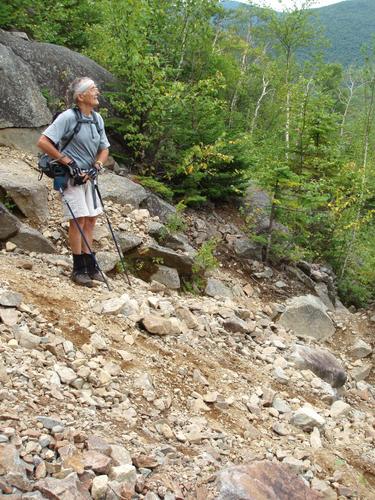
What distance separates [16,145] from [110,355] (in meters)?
5.77

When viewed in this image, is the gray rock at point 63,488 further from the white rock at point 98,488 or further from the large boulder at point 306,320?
the large boulder at point 306,320

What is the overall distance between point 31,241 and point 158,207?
3609 millimetres

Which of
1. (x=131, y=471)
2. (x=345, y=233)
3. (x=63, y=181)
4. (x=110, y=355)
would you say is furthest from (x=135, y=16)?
(x=131, y=471)

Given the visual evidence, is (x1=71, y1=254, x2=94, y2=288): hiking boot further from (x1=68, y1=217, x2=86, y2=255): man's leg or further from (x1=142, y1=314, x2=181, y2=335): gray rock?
(x1=142, y1=314, x2=181, y2=335): gray rock

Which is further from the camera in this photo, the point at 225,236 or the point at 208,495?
the point at 225,236

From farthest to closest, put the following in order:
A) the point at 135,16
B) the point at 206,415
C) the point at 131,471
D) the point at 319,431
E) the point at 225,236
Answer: the point at 225,236
the point at 135,16
the point at 319,431
the point at 206,415
the point at 131,471

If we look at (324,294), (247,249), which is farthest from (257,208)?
(324,294)

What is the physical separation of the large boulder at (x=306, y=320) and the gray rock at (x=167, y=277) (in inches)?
86.4

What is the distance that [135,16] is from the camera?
10.3m

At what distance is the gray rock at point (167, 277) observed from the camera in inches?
324

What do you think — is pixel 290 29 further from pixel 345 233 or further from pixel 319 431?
pixel 319 431

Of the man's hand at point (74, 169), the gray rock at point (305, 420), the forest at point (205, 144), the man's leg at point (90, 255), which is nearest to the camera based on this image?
the gray rock at point (305, 420)

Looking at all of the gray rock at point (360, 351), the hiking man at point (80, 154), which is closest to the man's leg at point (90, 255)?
the hiking man at point (80, 154)

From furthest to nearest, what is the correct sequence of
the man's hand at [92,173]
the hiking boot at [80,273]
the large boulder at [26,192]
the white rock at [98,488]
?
the large boulder at [26,192] → the hiking boot at [80,273] → the man's hand at [92,173] → the white rock at [98,488]
